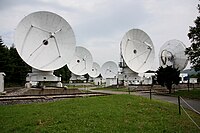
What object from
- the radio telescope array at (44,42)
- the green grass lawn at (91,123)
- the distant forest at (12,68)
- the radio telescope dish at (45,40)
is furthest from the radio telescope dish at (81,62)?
the green grass lawn at (91,123)

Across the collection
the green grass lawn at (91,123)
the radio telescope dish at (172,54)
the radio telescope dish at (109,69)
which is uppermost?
the radio telescope dish at (172,54)

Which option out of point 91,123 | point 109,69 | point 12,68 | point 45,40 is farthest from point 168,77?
point 109,69

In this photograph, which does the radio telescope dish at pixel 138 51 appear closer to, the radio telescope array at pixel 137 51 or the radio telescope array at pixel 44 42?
the radio telescope array at pixel 137 51

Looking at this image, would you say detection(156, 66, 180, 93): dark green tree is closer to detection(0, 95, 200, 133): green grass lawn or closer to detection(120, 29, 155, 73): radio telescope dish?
detection(120, 29, 155, 73): radio telescope dish

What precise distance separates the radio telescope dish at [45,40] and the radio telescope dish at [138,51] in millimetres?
16769

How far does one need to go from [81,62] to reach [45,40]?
137 ft

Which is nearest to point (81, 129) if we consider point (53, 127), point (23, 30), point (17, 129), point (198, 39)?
point (53, 127)

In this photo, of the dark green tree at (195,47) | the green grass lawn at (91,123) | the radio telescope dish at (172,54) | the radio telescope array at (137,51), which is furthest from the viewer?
the radio telescope dish at (172,54)

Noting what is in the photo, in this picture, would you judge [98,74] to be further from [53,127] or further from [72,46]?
[53,127]

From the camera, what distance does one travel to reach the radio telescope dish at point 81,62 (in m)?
72.0

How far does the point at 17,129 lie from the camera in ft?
29.5

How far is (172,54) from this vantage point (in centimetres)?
6016

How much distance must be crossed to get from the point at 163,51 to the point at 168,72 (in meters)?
27.6

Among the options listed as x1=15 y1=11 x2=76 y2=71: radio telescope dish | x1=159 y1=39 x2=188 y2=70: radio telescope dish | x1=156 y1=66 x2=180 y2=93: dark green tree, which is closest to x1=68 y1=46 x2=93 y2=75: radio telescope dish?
x1=159 y1=39 x2=188 y2=70: radio telescope dish
